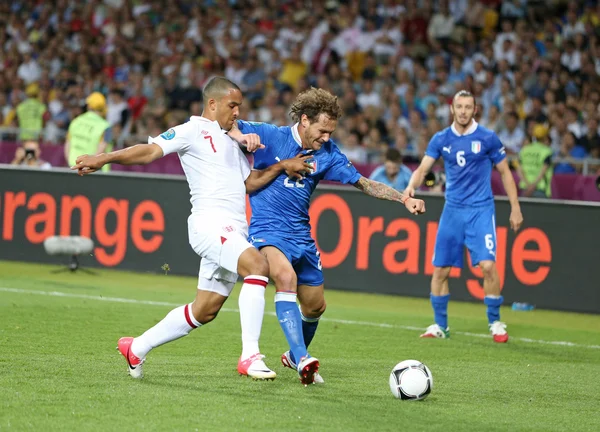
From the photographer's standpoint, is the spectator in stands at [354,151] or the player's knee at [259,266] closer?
the player's knee at [259,266]

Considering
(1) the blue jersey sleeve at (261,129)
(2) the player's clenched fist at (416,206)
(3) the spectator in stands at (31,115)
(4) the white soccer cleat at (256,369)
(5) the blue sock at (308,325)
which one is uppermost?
(3) the spectator in stands at (31,115)

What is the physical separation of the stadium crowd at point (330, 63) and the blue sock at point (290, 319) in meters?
9.65

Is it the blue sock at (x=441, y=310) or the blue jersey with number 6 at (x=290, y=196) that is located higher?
the blue jersey with number 6 at (x=290, y=196)

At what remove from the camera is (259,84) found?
2033 cm

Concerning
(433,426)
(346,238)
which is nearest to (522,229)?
(346,238)

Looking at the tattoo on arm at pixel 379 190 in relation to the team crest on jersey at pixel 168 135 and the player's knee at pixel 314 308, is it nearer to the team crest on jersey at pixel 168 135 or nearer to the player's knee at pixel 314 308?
the player's knee at pixel 314 308

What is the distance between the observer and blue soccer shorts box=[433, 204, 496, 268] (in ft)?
33.9

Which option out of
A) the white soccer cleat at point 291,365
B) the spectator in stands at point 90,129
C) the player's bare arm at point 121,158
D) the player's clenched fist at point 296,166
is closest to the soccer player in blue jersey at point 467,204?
the white soccer cleat at point 291,365

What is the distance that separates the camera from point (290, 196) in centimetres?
757

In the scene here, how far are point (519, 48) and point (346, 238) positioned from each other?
22.4 feet

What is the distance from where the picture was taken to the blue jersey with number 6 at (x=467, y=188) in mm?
10438

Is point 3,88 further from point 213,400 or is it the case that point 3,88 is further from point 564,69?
point 213,400

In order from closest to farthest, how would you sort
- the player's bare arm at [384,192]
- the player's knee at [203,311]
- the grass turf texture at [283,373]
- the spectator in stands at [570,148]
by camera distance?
the grass turf texture at [283,373] < the player's knee at [203,311] < the player's bare arm at [384,192] < the spectator in stands at [570,148]

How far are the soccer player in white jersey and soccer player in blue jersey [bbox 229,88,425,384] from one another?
225mm
